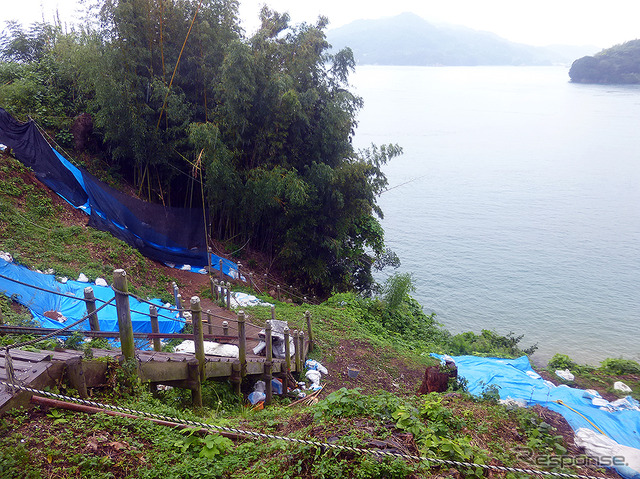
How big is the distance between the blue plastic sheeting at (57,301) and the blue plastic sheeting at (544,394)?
19.5 feet

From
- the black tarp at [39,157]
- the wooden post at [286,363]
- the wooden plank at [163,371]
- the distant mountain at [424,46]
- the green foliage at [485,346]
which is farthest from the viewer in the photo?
the distant mountain at [424,46]

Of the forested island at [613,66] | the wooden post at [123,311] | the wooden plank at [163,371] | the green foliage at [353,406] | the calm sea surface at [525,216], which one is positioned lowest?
the calm sea surface at [525,216]

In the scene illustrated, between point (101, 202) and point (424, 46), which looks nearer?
point (101, 202)

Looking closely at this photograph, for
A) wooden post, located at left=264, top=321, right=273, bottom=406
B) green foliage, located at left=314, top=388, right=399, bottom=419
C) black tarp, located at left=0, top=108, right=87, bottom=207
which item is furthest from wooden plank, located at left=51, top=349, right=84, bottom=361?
black tarp, located at left=0, top=108, right=87, bottom=207

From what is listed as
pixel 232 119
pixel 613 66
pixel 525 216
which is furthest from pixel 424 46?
pixel 232 119

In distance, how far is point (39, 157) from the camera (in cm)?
1197

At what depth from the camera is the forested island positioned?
66044mm

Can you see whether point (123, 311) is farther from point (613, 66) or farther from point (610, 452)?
point (613, 66)

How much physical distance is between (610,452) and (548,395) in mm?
2153

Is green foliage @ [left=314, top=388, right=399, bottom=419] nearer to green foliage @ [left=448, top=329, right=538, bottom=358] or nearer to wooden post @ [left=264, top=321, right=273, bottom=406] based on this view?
wooden post @ [left=264, top=321, right=273, bottom=406]

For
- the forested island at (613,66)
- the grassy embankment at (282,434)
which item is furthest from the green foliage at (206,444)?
the forested island at (613,66)

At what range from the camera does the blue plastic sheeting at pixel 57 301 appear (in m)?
7.01

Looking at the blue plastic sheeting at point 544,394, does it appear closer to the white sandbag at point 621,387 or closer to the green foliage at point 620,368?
the white sandbag at point 621,387

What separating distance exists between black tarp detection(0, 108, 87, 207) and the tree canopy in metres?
1.77
